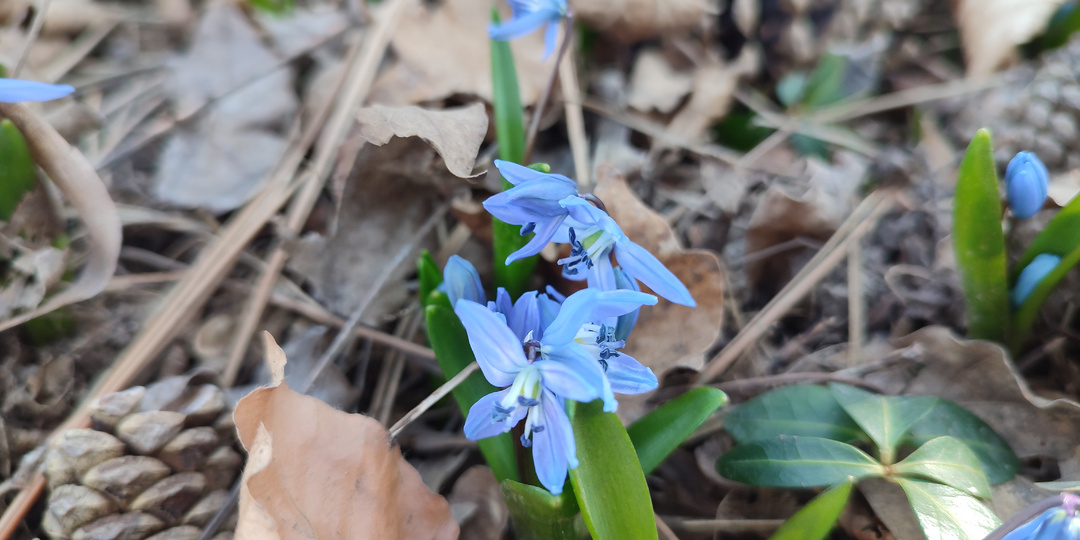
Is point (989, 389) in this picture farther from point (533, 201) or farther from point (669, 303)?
point (533, 201)

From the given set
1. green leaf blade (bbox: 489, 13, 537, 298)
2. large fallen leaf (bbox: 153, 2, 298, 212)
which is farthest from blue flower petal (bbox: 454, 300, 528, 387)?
large fallen leaf (bbox: 153, 2, 298, 212)

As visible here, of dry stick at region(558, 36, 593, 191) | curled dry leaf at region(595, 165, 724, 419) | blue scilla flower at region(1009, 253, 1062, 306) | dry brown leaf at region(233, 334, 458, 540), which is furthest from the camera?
dry stick at region(558, 36, 593, 191)

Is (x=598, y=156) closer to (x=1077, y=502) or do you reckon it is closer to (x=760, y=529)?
(x=760, y=529)

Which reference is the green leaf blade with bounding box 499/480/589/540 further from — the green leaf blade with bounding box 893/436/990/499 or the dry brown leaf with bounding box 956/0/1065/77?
the dry brown leaf with bounding box 956/0/1065/77

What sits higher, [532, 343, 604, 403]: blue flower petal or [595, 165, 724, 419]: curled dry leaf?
[532, 343, 604, 403]: blue flower petal

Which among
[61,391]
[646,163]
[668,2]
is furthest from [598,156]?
[61,391]

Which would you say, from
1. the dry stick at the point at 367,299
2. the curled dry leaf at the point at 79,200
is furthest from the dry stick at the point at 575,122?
the curled dry leaf at the point at 79,200

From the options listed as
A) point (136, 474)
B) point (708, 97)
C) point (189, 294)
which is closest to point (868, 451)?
point (708, 97)
